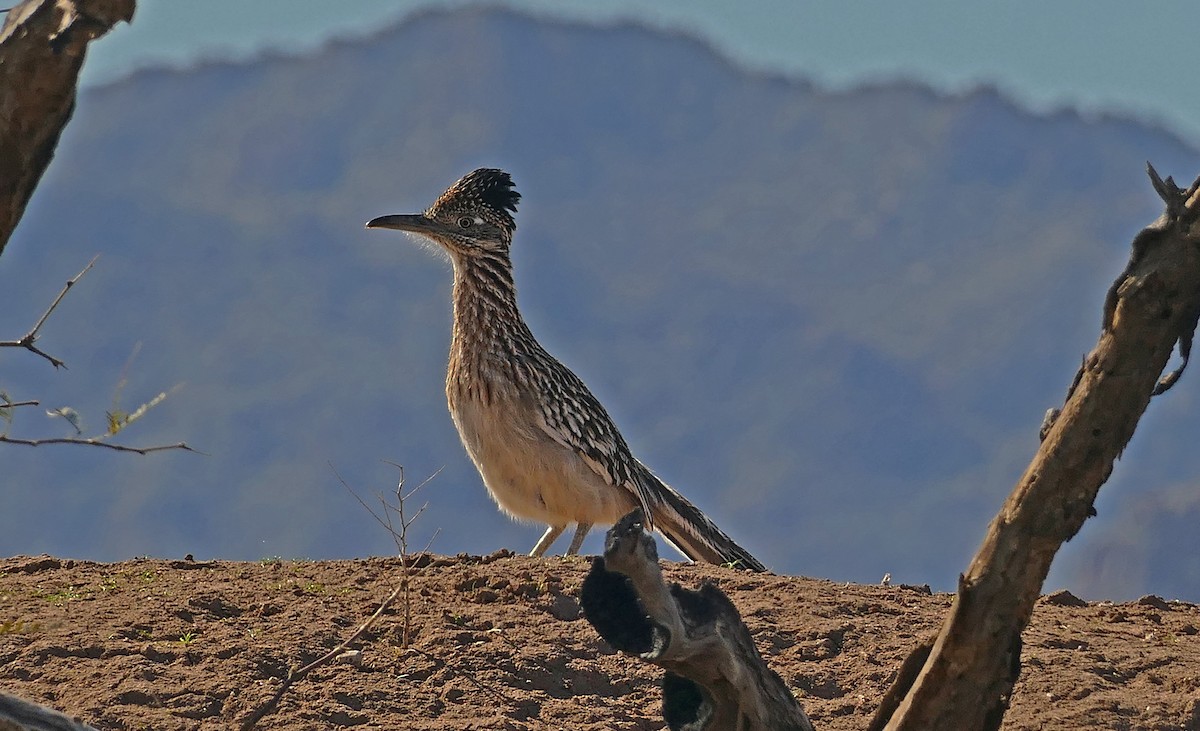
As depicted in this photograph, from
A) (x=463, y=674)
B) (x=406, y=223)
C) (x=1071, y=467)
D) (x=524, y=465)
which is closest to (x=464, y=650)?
(x=463, y=674)

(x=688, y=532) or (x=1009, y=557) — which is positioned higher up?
(x=688, y=532)

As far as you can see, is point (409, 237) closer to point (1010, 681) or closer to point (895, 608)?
point (895, 608)

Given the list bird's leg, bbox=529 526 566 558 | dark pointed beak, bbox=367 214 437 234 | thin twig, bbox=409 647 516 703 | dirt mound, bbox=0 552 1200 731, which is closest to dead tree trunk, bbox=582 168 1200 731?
dirt mound, bbox=0 552 1200 731

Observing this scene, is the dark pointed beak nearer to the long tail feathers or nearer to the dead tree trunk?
the long tail feathers

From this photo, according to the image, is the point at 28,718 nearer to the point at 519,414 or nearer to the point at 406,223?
the point at 519,414

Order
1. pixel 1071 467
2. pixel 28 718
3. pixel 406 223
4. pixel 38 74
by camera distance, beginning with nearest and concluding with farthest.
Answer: pixel 38 74 → pixel 28 718 → pixel 1071 467 → pixel 406 223

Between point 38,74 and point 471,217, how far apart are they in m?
5.95

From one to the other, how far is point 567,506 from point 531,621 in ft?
6.93

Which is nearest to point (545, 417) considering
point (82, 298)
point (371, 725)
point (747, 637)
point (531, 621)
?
point (531, 621)

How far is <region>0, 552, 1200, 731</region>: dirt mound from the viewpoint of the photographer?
620cm

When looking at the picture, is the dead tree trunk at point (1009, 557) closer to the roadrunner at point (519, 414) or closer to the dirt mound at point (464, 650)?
the dirt mound at point (464, 650)

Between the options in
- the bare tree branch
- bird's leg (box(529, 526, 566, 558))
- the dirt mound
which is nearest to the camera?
the bare tree branch

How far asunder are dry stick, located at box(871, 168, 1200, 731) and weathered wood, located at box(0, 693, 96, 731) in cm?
252

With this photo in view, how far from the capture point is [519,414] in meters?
9.09
